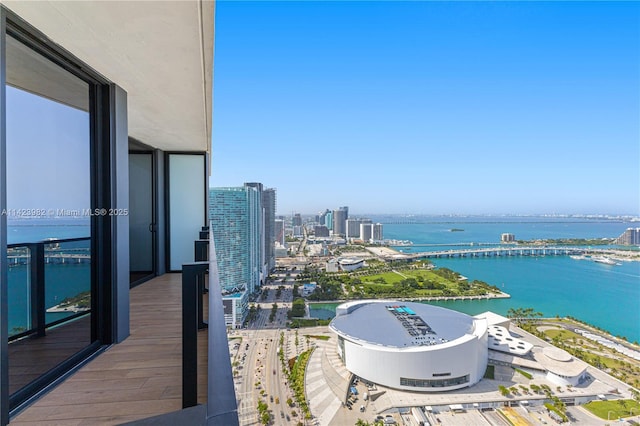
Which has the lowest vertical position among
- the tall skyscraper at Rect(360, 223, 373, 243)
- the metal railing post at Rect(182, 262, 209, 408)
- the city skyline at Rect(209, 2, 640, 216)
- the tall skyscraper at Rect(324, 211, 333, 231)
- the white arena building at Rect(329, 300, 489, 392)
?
the white arena building at Rect(329, 300, 489, 392)

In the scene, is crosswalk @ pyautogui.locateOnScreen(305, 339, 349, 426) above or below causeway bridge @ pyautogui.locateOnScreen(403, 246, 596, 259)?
below

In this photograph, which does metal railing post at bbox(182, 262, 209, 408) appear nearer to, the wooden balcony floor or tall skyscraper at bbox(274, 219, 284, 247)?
the wooden balcony floor

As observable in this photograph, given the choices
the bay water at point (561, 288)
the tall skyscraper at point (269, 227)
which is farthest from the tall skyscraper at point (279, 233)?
the bay water at point (561, 288)

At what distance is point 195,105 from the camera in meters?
2.87

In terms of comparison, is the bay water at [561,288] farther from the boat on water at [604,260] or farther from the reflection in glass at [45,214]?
the reflection in glass at [45,214]

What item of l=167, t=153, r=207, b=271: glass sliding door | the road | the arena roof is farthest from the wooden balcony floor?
the arena roof

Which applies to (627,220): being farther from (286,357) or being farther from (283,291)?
(286,357)

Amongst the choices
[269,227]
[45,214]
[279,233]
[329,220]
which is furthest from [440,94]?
[45,214]

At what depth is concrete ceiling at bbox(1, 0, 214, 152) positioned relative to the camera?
1418mm

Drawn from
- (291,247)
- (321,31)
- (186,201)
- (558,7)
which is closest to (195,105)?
(186,201)

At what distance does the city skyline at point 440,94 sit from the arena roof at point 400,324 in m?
12.7

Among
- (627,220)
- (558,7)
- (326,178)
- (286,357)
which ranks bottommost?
(286,357)

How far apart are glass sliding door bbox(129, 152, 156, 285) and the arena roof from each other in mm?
12490

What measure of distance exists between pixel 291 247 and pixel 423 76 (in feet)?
98.9
